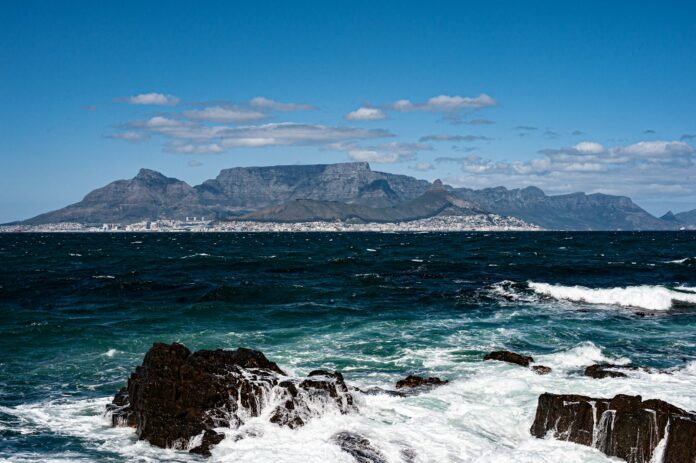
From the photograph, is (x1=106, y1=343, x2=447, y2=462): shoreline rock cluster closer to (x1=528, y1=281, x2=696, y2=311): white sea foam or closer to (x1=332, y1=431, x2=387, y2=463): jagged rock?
(x1=332, y1=431, x2=387, y2=463): jagged rock

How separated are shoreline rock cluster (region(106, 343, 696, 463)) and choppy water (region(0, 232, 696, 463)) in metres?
0.44

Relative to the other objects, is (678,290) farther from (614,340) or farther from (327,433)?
(327,433)

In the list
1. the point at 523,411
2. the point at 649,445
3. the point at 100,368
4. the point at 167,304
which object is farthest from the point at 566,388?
the point at 167,304

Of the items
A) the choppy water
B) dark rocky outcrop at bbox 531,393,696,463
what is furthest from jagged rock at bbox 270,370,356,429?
dark rocky outcrop at bbox 531,393,696,463

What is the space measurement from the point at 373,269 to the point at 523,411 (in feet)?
168

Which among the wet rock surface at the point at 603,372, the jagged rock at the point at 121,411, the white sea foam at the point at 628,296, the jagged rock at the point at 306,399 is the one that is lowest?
the white sea foam at the point at 628,296

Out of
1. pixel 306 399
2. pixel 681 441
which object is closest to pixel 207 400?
pixel 306 399

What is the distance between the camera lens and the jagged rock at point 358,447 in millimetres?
14523

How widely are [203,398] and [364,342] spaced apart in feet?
44.9

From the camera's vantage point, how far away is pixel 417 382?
68.6 feet

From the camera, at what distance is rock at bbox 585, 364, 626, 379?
21.8 metres

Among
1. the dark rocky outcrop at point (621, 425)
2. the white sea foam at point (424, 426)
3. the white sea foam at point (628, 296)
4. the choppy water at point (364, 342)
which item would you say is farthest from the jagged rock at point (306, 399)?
the white sea foam at point (628, 296)

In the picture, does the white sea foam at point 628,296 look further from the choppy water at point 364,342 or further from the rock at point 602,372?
the rock at point 602,372

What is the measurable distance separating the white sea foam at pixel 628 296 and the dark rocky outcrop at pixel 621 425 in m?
29.5
